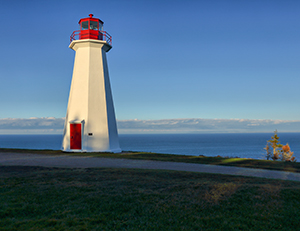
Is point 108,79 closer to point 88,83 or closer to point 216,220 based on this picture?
point 88,83

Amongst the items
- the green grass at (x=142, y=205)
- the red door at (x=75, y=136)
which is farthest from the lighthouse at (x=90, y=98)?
the green grass at (x=142, y=205)

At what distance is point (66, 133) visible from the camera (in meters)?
21.9

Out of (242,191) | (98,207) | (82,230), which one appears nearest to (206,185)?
(242,191)

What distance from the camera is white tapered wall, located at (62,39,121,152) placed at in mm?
21094

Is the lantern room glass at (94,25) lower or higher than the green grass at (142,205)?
higher

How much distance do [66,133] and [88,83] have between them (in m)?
4.80

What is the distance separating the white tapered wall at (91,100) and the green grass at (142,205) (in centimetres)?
1232

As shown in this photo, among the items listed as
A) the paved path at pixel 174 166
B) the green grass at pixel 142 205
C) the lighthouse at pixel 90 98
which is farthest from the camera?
the lighthouse at pixel 90 98

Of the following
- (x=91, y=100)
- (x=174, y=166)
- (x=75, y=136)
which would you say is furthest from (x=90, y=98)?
(x=174, y=166)

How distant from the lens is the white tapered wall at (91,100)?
21.1 m

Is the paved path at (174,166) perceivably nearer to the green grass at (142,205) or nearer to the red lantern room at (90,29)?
the green grass at (142,205)

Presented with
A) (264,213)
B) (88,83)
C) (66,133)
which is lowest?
(264,213)

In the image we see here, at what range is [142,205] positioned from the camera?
615 centimetres

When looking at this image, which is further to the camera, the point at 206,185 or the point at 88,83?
the point at 88,83
